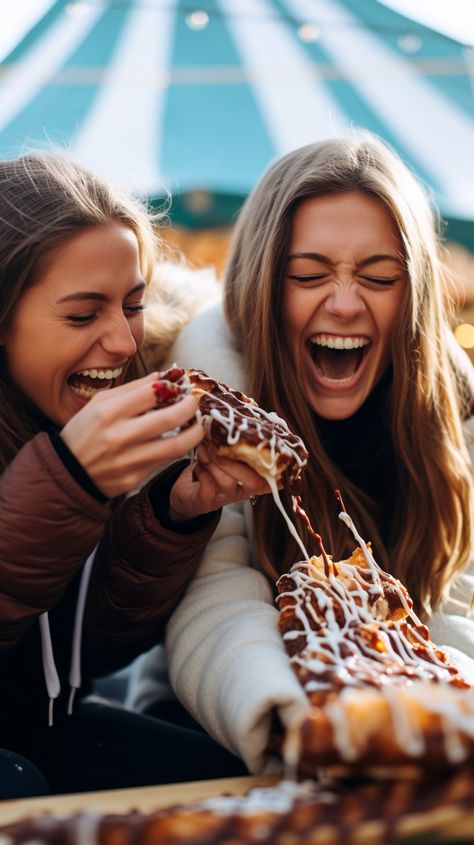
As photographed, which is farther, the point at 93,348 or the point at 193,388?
the point at 93,348

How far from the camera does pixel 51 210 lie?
1.57 meters

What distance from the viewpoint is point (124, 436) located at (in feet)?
3.86

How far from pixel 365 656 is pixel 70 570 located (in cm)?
47

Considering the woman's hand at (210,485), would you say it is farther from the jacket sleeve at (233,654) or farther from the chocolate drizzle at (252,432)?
the jacket sleeve at (233,654)

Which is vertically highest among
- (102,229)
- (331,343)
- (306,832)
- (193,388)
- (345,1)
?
(345,1)

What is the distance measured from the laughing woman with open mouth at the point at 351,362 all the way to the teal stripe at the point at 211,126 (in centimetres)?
321

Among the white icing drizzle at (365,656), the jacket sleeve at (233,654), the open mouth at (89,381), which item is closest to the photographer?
the white icing drizzle at (365,656)

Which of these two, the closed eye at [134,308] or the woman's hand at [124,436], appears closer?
the woman's hand at [124,436]

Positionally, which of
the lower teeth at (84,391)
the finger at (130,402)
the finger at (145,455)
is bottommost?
the finger at (145,455)

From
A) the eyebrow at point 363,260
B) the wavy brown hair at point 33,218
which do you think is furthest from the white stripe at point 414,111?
the wavy brown hair at point 33,218

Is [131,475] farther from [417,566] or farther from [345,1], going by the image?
[345,1]

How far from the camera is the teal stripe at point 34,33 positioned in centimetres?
449

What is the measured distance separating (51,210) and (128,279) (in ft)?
0.62

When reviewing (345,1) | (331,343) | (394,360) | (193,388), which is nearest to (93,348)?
(193,388)
